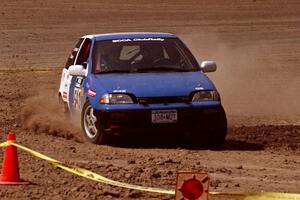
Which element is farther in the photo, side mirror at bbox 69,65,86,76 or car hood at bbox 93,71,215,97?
side mirror at bbox 69,65,86,76

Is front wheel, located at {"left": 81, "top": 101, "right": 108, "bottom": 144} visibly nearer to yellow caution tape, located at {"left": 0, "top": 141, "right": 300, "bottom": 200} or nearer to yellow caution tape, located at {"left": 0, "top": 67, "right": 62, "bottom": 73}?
yellow caution tape, located at {"left": 0, "top": 141, "right": 300, "bottom": 200}

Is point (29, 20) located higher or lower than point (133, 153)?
higher

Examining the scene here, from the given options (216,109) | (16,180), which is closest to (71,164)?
(16,180)

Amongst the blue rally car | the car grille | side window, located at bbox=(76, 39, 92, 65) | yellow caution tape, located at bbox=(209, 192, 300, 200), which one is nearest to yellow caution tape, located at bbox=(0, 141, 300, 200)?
yellow caution tape, located at bbox=(209, 192, 300, 200)

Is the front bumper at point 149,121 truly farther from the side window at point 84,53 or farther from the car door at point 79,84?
the side window at point 84,53

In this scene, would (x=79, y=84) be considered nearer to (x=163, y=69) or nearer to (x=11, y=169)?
(x=163, y=69)

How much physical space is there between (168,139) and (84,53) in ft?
5.92

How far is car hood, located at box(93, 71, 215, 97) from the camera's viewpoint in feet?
46.3

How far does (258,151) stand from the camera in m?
14.2

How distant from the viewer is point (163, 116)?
14.0 metres

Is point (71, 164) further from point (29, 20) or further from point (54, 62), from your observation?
point (29, 20)

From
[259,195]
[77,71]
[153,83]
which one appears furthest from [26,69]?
[259,195]

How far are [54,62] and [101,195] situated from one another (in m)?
18.5

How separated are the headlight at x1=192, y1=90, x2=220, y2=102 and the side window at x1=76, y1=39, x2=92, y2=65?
215 centimetres
